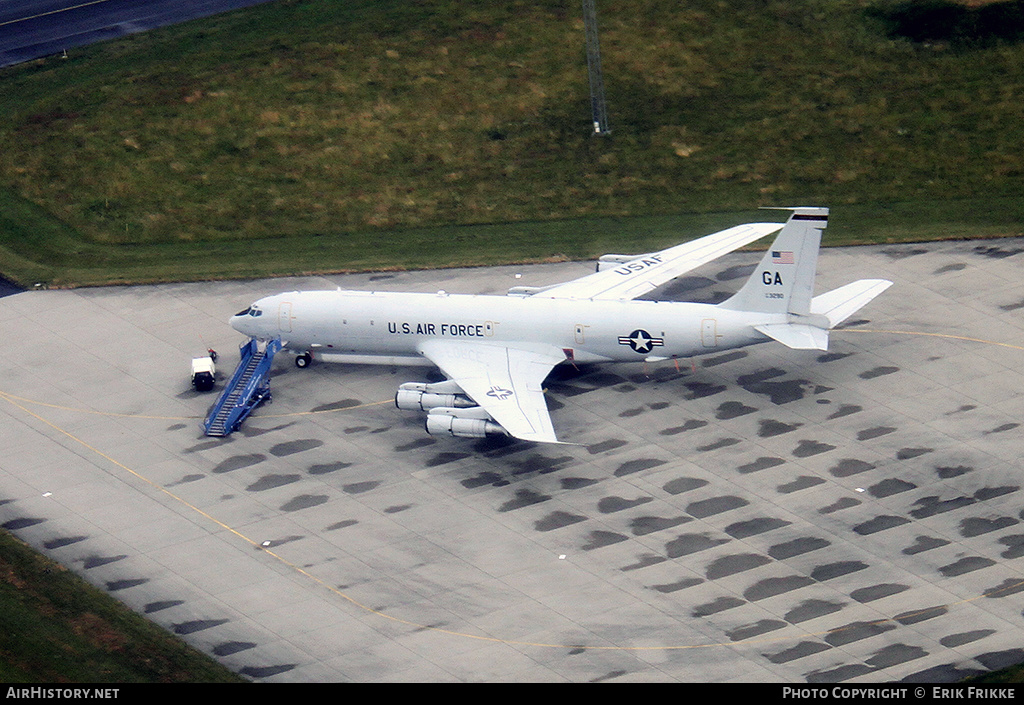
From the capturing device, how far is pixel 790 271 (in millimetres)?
77438

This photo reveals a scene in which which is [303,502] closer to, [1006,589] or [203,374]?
[203,374]

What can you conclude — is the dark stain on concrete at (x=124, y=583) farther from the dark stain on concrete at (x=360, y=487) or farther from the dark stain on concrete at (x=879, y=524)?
the dark stain on concrete at (x=879, y=524)

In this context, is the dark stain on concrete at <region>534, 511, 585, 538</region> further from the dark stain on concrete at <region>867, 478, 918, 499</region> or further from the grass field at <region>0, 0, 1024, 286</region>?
the grass field at <region>0, 0, 1024, 286</region>

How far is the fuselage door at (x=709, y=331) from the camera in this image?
260 ft

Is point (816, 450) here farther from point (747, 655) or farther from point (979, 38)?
point (979, 38)

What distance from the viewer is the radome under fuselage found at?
3137 inches

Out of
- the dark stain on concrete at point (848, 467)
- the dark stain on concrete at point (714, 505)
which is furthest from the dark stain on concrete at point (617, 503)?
the dark stain on concrete at point (848, 467)

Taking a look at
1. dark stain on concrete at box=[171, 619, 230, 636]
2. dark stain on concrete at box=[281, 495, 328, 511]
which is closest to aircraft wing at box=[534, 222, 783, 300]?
dark stain on concrete at box=[281, 495, 328, 511]

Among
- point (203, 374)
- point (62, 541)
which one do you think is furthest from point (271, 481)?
point (203, 374)

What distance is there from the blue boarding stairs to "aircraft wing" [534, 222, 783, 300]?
1623cm

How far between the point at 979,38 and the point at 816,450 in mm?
56310

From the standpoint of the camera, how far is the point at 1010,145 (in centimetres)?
10669

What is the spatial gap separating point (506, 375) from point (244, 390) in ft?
48.3

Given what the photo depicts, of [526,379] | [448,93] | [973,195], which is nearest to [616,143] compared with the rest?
[448,93]
